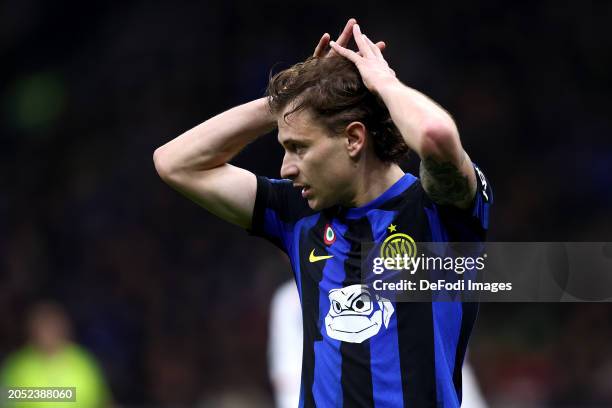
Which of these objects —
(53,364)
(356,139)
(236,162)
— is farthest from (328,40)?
(236,162)

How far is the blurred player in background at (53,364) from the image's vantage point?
8.18 meters

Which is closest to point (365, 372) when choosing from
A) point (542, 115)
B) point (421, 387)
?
point (421, 387)

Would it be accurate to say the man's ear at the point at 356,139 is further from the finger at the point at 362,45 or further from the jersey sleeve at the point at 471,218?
the jersey sleeve at the point at 471,218

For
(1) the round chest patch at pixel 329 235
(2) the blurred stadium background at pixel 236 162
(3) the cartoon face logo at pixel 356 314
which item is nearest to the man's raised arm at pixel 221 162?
(1) the round chest patch at pixel 329 235

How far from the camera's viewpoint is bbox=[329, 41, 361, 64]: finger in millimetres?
3268

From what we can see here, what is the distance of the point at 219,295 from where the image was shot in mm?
10211

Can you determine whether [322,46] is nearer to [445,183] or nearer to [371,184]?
[371,184]

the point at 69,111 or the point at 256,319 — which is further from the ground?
the point at 69,111

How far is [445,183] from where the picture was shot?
118 inches

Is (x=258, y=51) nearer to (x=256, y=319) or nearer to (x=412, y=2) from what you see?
(x=412, y=2)

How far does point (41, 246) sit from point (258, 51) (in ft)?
10.3

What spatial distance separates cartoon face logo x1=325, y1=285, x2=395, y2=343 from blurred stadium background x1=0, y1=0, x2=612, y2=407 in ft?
20.9

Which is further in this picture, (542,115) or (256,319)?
(542,115)

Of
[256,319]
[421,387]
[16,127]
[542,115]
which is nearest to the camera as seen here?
[421,387]
